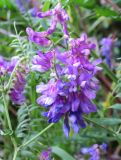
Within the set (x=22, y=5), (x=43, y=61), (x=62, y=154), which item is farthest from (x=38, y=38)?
(x=22, y=5)

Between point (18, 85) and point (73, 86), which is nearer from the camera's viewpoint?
point (73, 86)

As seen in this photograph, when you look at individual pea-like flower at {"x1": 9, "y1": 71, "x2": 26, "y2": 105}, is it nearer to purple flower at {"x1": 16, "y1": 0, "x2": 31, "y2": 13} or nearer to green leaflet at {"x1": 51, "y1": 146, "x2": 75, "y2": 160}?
green leaflet at {"x1": 51, "y1": 146, "x2": 75, "y2": 160}

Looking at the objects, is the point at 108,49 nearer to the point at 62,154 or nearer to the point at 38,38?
the point at 62,154

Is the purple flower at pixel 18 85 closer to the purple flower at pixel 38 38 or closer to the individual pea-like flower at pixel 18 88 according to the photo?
the individual pea-like flower at pixel 18 88

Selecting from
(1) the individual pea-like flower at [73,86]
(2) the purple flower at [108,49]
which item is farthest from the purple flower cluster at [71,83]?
(2) the purple flower at [108,49]

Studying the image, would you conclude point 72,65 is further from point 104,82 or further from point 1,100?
point 104,82

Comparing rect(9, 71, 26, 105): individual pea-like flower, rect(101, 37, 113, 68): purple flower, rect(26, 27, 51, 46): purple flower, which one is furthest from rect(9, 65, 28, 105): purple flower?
rect(101, 37, 113, 68): purple flower

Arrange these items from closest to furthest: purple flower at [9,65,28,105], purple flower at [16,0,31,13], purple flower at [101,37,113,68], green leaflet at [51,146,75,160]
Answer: purple flower at [9,65,28,105], green leaflet at [51,146,75,160], purple flower at [101,37,113,68], purple flower at [16,0,31,13]

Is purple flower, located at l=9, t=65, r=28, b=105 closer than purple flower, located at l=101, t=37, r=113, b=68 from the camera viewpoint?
Yes
